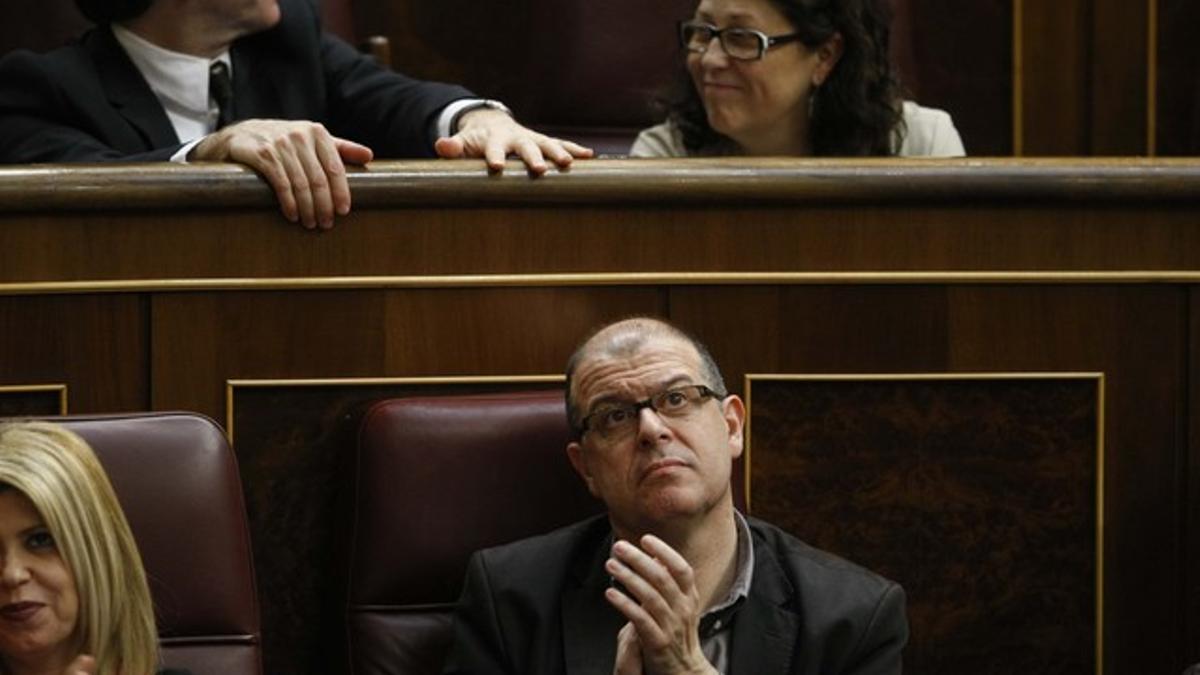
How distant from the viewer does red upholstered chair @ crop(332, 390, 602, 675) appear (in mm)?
1197

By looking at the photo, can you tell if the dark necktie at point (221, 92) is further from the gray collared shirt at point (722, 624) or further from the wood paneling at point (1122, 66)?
the wood paneling at point (1122, 66)

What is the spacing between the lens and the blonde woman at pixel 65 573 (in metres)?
1.05

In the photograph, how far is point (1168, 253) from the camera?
4.42ft

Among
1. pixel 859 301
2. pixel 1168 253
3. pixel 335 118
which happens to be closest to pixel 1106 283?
pixel 1168 253

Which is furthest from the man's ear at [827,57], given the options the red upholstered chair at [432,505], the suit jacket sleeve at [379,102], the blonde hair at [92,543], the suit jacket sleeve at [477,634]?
the blonde hair at [92,543]

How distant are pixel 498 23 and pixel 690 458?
3.00 feet

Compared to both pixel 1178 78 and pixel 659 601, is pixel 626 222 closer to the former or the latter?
pixel 659 601

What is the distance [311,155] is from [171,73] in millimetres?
250

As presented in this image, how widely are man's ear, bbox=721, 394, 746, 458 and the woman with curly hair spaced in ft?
1.37

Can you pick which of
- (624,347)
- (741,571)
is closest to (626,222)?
(624,347)

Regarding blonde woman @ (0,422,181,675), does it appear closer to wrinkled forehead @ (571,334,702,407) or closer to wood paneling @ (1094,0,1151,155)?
wrinkled forehead @ (571,334,702,407)

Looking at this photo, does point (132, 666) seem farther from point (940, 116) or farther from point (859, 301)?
point (940, 116)

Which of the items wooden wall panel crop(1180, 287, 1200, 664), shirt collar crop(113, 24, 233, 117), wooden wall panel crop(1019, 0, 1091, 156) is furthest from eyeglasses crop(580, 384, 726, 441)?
wooden wall panel crop(1019, 0, 1091, 156)

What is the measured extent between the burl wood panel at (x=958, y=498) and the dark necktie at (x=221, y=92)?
0.42 meters
